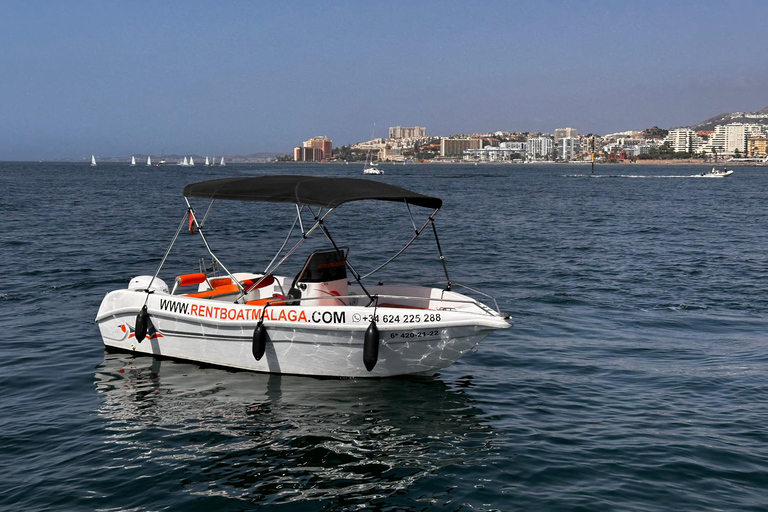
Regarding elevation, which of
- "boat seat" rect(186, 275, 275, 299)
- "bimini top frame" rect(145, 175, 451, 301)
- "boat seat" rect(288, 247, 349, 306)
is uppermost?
"bimini top frame" rect(145, 175, 451, 301)

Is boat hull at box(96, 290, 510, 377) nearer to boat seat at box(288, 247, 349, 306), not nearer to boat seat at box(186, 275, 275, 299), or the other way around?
boat seat at box(288, 247, 349, 306)

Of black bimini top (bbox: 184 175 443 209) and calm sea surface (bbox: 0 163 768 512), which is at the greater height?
black bimini top (bbox: 184 175 443 209)

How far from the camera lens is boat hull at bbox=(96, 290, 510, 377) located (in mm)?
10438

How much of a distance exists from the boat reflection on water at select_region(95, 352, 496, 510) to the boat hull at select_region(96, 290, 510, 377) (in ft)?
0.83

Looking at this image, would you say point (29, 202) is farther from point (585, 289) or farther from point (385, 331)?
point (385, 331)

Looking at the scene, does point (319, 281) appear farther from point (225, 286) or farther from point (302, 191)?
point (225, 286)

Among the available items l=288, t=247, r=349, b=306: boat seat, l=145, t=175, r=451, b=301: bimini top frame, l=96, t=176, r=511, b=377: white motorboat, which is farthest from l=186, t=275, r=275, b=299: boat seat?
l=288, t=247, r=349, b=306: boat seat

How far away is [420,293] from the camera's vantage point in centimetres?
1259

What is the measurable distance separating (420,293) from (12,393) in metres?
6.64

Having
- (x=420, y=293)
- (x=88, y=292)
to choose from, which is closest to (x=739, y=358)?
(x=420, y=293)

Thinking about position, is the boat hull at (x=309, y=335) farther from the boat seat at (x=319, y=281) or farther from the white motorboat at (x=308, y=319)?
the boat seat at (x=319, y=281)

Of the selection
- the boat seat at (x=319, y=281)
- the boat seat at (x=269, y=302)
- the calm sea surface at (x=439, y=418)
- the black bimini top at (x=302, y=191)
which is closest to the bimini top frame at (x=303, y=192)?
the black bimini top at (x=302, y=191)

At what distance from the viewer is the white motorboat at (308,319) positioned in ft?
34.4

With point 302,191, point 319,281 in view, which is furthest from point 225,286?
point 302,191
